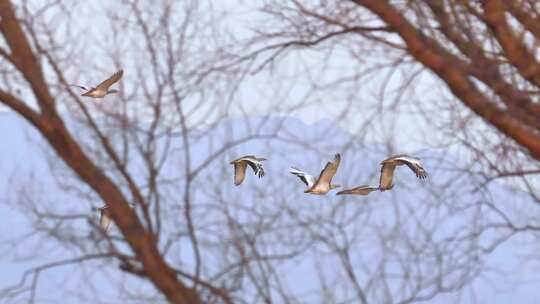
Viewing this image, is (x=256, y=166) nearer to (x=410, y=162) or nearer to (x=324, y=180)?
(x=324, y=180)

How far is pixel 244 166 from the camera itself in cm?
120

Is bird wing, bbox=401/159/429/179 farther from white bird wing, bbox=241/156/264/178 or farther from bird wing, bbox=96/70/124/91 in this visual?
bird wing, bbox=96/70/124/91

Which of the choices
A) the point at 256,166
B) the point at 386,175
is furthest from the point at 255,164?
the point at 386,175

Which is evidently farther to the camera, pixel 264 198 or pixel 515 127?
pixel 264 198

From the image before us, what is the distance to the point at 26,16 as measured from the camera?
12.8ft

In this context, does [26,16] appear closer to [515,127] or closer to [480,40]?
[480,40]

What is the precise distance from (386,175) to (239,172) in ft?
0.64

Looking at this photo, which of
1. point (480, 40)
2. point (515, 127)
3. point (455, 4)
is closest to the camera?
point (515, 127)

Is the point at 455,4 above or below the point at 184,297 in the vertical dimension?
above

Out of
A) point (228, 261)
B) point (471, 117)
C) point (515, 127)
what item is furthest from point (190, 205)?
point (515, 127)

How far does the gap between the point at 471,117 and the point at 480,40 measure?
0.34 meters

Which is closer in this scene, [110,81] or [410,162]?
[410,162]

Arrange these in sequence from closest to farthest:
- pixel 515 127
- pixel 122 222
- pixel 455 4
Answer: pixel 515 127
pixel 455 4
pixel 122 222

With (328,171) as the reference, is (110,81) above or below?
above
